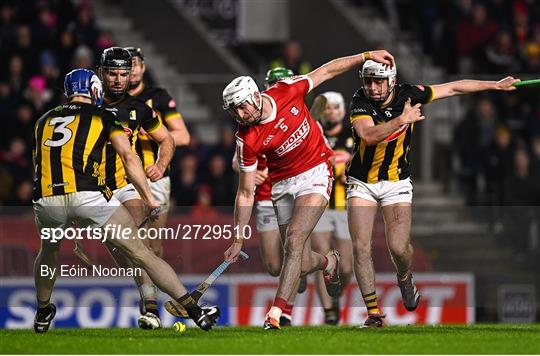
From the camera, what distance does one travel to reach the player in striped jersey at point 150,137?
14.1 meters

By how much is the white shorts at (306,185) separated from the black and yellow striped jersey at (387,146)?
39cm

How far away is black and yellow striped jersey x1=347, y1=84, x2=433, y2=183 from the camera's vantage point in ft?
45.1

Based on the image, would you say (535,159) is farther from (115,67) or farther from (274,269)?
(115,67)

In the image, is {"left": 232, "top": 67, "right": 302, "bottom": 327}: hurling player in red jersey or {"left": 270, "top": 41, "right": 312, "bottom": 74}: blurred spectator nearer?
{"left": 232, "top": 67, "right": 302, "bottom": 327}: hurling player in red jersey

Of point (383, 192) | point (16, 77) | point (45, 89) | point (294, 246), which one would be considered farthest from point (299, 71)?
point (294, 246)

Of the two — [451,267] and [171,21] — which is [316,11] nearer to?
[171,21]

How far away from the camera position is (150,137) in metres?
14.3

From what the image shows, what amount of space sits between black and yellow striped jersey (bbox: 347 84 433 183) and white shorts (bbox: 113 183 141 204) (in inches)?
72.3

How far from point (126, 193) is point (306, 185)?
155 cm

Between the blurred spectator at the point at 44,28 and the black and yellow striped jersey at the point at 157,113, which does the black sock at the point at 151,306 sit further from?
the blurred spectator at the point at 44,28

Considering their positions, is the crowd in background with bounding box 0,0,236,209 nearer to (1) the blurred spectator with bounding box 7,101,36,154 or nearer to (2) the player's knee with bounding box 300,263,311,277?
(1) the blurred spectator with bounding box 7,101,36,154

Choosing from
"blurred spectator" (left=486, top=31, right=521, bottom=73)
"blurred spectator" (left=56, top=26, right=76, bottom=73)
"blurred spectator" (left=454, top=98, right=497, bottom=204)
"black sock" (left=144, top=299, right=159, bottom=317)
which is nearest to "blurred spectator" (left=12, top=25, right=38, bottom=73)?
"blurred spectator" (left=56, top=26, right=76, bottom=73)

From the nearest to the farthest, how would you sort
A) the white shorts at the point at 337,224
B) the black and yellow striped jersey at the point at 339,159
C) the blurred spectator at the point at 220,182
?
1. the white shorts at the point at 337,224
2. the black and yellow striped jersey at the point at 339,159
3. the blurred spectator at the point at 220,182

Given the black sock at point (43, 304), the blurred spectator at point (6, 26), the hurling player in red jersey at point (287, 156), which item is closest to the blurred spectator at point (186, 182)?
the blurred spectator at point (6, 26)
